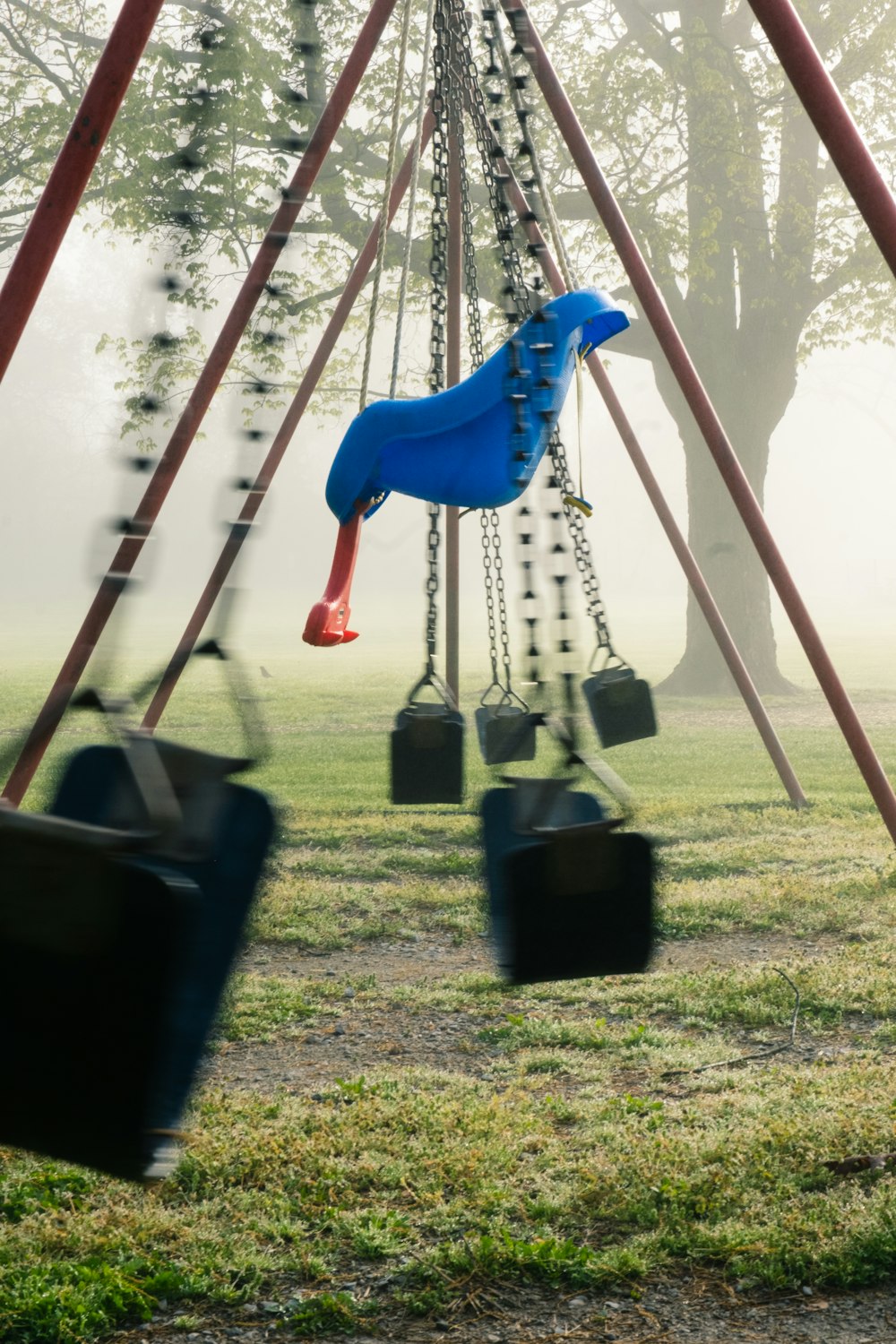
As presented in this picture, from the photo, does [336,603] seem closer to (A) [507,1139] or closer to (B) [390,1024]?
(A) [507,1139]

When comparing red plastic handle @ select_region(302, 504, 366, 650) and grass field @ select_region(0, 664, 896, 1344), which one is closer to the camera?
grass field @ select_region(0, 664, 896, 1344)

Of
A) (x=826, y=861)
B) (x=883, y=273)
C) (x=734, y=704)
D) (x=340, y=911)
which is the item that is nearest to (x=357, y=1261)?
(x=340, y=911)

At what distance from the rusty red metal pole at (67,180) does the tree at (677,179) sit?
28.1 ft

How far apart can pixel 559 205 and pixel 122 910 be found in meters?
12.5

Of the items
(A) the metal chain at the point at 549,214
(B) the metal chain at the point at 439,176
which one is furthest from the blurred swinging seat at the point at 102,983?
(B) the metal chain at the point at 439,176

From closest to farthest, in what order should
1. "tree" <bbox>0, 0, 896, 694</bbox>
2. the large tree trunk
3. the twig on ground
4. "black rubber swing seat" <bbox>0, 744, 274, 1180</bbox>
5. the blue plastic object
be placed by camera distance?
"black rubber swing seat" <bbox>0, 744, 274, 1180</bbox> < the blue plastic object < the twig on ground < "tree" <bbox>0, 0, 896, 694</bbox> < the large tree trunk

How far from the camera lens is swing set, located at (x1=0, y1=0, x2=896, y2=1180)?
1.44 metres

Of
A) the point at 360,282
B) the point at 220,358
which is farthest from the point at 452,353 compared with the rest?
the point at 220,358

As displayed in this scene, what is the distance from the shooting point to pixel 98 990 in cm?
145

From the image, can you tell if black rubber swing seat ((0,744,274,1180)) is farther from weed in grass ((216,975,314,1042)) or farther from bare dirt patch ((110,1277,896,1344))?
weed in grass ((216,975,314,1042))

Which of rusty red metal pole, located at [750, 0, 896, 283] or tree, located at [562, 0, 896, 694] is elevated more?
tree, located at [562, 0, 896, 694]

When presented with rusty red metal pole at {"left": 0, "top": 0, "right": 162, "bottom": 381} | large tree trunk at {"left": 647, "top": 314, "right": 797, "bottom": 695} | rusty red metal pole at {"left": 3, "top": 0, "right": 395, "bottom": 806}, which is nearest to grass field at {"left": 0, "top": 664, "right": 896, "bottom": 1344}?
rusty red metal pole at {"left": 3, "top": 0, "right": 395, "bottom": 806}

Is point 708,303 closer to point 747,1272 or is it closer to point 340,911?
point 340,911

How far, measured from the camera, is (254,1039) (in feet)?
12.1
